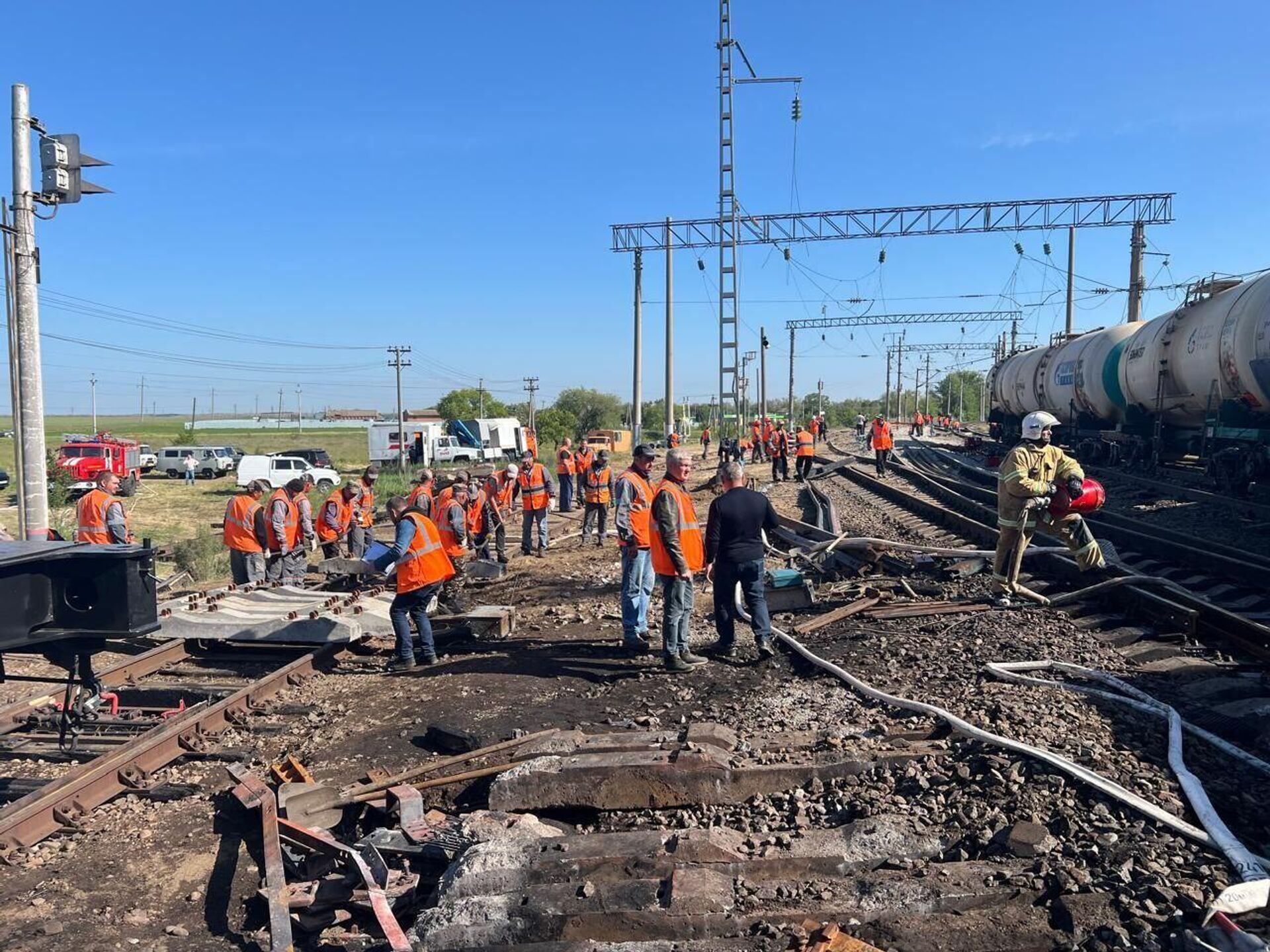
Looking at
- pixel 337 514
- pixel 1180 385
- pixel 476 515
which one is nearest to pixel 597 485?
pixel 476 515

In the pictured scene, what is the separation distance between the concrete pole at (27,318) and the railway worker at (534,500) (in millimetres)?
6232

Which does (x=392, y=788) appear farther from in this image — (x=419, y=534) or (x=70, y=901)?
(x=419, y=534)

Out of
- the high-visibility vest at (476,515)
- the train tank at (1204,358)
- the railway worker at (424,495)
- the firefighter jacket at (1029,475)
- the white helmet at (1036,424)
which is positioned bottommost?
the high-visibility vest at (476,515)

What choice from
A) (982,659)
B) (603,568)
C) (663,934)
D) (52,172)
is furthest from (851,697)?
(52,172)

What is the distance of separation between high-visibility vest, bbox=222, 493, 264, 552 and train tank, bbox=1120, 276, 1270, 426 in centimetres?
1453

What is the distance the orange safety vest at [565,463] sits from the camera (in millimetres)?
19002

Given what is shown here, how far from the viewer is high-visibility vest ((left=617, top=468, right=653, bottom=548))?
7.64 m

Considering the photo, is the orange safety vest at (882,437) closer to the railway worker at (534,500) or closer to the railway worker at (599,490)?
the railway worker at (599,490)

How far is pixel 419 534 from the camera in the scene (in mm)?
7562

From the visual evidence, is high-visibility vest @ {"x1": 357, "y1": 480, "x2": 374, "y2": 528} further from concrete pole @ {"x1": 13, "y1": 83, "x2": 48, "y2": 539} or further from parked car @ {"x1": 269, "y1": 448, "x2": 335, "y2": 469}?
parked car @ {"x1": 269, "y1": 448, "x2": 335, "y2": 469}

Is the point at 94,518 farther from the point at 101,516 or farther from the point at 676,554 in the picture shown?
the point at 676,554

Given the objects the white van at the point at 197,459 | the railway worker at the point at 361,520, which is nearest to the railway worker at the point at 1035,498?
the railway worker at the point at 361,520

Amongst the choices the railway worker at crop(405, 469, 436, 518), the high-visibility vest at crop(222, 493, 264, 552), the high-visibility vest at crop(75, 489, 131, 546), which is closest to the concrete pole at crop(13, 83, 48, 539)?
the high-visibility vest at crop(75, 489, 131, 546)

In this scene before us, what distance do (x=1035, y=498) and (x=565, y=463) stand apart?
1211cm
